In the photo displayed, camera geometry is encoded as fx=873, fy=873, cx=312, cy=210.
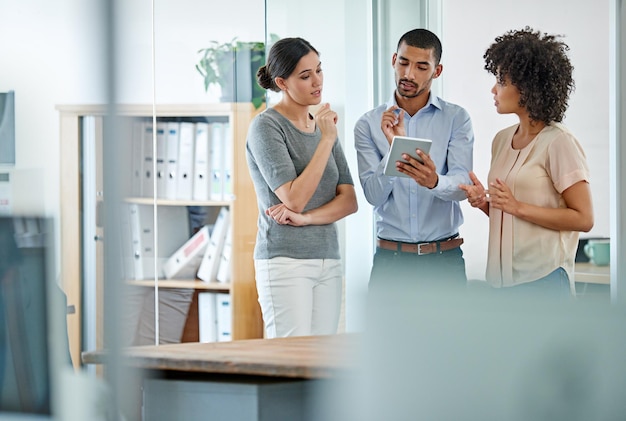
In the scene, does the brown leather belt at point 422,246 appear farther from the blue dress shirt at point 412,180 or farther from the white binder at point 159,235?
the white binder at point 159,235

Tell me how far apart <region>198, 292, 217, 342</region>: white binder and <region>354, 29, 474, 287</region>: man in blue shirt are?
3.20 feet

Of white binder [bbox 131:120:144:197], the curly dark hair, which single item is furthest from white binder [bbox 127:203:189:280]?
the curly dark hair

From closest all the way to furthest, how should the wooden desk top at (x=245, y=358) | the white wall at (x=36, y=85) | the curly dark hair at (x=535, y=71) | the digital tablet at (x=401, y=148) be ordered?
1. the wooden desk top at (x=245, y=358)
2. the white wall at (x=36, y=85)
3. the curly dark hair at (x=535, y=71)
4. the digital tablet at (x=401, y=148)

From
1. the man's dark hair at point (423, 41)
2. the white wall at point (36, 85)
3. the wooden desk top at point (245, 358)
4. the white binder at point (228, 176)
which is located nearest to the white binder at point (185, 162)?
the white binder at point (228, 176)

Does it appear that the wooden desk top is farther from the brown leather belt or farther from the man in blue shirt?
the man in blue shirt

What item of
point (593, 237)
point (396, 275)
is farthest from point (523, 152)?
point (396, 275)

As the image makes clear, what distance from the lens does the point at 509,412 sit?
3.64 feet

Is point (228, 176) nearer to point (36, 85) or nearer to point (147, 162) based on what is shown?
point (147, 162)

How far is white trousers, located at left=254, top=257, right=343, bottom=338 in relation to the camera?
250 cm

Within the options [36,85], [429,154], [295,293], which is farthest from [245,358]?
[36,85]

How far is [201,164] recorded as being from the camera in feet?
11.1

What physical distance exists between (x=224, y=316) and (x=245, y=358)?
1.96m

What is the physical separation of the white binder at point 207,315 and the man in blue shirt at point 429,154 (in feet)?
3.20

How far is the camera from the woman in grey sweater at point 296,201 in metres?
2.48
